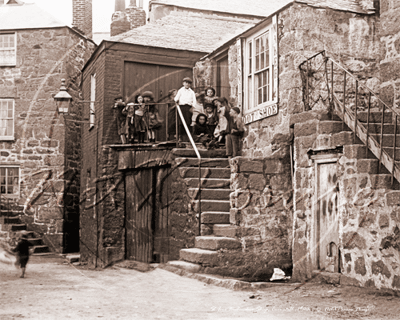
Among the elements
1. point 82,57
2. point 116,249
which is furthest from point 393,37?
point 82,57

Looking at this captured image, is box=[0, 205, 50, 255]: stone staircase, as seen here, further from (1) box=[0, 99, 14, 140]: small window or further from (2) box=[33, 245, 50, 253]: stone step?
(1) box=[0, 99, 14, 140]: small window

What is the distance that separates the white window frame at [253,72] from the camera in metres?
11.4

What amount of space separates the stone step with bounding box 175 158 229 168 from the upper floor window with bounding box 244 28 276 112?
4.63 feet

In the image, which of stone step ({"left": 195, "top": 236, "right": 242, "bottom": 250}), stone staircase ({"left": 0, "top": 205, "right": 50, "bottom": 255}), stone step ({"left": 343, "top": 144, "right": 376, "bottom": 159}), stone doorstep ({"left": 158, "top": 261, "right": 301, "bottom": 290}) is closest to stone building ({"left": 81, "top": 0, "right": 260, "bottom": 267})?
stone staircase ({"left": 0, "top": 205, "right": 50, "bottom": 255})

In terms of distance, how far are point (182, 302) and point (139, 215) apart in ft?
22.7

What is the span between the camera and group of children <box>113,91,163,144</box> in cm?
1435

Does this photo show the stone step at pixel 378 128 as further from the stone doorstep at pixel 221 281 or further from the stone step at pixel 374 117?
the stone doorstep at pixel 221 281

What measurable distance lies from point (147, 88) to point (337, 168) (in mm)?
8276

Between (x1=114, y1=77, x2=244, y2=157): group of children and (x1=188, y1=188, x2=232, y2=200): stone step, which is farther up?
(x1=114, y1=77, x2=244, y2=157): group of children

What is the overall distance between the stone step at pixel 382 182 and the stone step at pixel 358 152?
42cm

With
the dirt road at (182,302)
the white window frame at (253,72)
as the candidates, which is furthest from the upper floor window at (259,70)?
the dirt road at (182,302)

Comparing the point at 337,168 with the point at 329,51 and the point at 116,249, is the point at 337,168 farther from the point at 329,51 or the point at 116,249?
the point at 116,249

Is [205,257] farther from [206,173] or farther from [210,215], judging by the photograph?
[206,173]

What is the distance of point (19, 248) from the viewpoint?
1044cm
